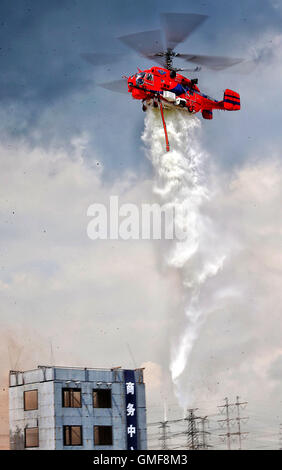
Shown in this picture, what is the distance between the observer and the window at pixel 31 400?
108188 millimetres

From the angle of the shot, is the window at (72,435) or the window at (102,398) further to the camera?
the window at (102,398)

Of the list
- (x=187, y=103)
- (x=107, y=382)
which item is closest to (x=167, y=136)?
(x=187, y=103)

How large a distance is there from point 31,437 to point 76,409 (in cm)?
619

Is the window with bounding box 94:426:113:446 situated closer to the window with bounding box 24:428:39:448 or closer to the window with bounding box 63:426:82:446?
the window with bounding box 63:426:82:446

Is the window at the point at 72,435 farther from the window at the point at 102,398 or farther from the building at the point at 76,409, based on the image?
the window at the point at 102,398

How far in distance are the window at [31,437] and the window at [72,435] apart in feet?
11.3

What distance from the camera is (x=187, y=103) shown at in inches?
4134

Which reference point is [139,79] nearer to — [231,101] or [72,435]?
[231,101]

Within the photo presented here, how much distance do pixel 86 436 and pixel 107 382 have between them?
7570mm

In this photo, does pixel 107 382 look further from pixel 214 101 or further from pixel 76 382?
pixel 214 101

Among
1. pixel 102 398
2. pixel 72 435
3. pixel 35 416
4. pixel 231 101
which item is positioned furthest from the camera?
pixel 231 101

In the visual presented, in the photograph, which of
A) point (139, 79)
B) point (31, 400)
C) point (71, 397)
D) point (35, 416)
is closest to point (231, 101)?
point (139, 79)

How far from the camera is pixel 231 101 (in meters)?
112

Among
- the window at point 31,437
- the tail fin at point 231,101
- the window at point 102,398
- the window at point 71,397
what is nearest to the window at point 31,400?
the window at point 31,437
